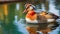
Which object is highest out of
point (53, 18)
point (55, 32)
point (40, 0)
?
point (40, 0)

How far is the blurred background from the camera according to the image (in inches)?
47.6

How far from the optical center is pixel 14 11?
1.24 metres

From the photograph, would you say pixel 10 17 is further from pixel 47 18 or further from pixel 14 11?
pixel 47 18

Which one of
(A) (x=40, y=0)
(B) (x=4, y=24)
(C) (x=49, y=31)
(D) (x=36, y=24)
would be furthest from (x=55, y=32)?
(B) (x=4, y=24)

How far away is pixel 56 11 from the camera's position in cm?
120

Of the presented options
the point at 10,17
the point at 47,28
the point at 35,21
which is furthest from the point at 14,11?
the point at 47,28

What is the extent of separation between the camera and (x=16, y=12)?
4.08 feet

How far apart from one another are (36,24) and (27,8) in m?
0.14

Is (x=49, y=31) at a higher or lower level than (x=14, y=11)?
lower

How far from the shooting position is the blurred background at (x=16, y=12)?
121 cm

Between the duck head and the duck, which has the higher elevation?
the duck head

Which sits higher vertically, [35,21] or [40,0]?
[40,0]

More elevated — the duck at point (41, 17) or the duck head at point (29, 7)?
the duck head at point (29, 7)

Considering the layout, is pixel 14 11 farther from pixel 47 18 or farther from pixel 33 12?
pixel 47 18
